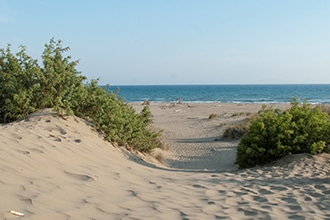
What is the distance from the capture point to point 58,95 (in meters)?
9.34

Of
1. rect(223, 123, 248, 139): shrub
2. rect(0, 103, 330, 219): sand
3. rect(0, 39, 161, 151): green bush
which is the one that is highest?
rect(0, 39, 161, 151): green bush

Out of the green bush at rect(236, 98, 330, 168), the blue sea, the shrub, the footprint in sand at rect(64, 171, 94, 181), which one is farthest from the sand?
the blue sea

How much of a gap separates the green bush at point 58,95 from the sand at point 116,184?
41 cm

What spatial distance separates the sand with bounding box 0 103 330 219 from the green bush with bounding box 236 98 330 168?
0.35 m

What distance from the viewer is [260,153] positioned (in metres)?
8.70

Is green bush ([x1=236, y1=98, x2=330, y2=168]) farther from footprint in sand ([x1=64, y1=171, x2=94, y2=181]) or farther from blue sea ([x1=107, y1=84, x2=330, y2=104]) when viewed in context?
blue sea ([x1=107, y1=84, x2=330, y2=104])

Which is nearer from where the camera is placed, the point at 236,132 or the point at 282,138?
the point at 282,138

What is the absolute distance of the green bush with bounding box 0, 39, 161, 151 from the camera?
353 inches

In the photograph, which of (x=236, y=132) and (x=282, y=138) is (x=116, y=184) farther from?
(x=236, y=132)

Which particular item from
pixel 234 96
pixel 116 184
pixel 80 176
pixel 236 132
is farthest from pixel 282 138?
pixel 234 96

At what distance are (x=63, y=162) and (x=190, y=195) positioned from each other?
2208 mm

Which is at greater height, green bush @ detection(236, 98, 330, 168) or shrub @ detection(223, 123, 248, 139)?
green bush @ detection(236, 98, 330, 168)

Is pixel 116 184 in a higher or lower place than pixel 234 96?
higher

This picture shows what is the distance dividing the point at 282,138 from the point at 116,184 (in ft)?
14.8
